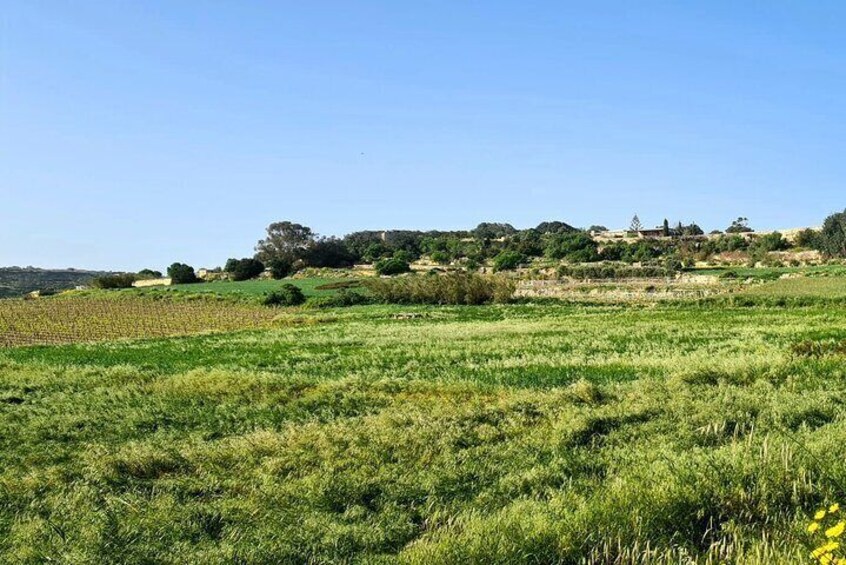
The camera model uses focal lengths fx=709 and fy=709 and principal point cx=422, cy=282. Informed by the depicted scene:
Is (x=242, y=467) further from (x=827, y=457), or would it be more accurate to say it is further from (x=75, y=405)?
(x=75, y=405)

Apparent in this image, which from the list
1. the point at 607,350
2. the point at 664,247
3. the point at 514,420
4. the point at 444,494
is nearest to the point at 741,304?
the point at 607,350

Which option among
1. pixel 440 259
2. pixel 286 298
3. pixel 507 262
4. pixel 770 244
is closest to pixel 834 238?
pixel 770 244

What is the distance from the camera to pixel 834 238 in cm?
12188

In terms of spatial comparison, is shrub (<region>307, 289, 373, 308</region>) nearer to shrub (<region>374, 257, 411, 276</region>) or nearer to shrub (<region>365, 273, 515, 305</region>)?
shrub (<region>365, 273, 515, 305</region>)

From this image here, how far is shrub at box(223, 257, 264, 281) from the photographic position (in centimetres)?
13125

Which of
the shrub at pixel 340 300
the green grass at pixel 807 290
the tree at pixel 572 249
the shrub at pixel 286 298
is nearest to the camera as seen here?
the green grass at pixel 807 290

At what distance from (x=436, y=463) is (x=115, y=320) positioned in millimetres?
61440

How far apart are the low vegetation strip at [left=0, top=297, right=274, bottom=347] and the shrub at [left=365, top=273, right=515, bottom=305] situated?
13.3 metres

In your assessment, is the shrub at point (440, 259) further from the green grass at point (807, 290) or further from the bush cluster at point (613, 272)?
the green grass at point (807, 290)

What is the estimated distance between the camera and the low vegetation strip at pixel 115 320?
2079 inches

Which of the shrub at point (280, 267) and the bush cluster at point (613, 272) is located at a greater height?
the shrub at point (280, 267)

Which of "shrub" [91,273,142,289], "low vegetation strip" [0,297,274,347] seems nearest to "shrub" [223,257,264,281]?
"shrub" [91,273,142,289]

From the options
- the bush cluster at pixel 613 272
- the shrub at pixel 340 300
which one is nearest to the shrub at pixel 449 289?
the shrub at pixel 340 300

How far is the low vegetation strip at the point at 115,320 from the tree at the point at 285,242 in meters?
61.4
